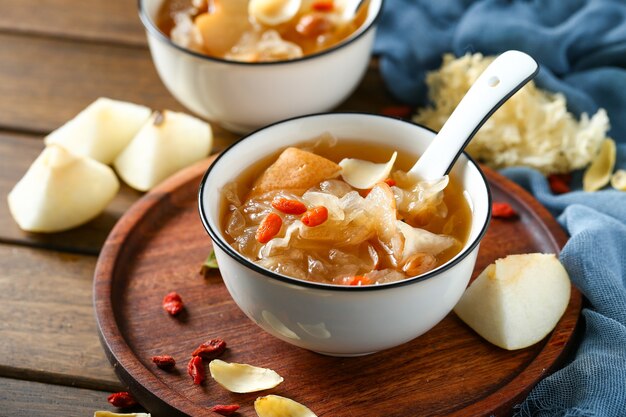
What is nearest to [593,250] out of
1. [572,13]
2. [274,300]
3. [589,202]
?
[589,202]

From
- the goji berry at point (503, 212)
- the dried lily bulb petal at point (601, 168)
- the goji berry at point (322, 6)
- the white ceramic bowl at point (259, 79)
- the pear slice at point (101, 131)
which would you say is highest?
the goji berry at point (322, 6)

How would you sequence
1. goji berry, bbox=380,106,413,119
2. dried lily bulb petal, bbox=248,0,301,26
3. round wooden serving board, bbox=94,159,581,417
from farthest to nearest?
goji berry, bbox=380,106,413,119 → dried lily bulb petal, bbox=248,0,301,26 → round wooden serving board, bbox=94,159,581,417

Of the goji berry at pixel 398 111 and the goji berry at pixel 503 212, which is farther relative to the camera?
the goji berry at pixel 398 111

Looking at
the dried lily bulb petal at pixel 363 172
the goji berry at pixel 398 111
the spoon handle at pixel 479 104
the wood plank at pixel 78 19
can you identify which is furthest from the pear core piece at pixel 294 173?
the wood plank at pixel 78 19

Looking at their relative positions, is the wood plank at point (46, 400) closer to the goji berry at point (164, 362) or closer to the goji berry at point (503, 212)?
the goji berry at point (164, 362)

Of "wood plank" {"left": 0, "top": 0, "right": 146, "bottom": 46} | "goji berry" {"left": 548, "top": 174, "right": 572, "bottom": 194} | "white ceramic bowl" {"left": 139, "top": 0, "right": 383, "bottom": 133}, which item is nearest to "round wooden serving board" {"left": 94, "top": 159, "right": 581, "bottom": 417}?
"goji berry" {"left": 548, "top": 174, "right": 572, "bottom": 194}

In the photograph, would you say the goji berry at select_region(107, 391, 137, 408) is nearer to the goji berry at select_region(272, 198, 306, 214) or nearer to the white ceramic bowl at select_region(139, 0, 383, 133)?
the goji berry at select_region(272, 198, 306, 214)

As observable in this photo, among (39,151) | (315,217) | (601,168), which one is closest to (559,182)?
(601,168)

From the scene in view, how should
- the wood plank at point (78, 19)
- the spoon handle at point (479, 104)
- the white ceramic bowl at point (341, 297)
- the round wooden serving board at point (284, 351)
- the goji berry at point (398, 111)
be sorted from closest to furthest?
the white ceramic bowl at point (341, 297) → the round wooden serving board at point (284, 351) → the spoon handle at point (479, 104) → the goji berry at point (398, 111) → the wood plank at point (78, 19)
